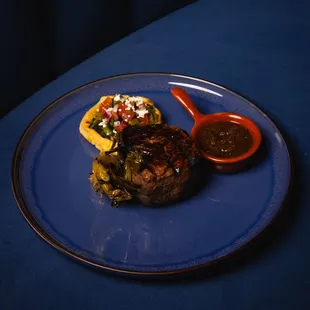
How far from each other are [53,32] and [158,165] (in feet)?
7.26

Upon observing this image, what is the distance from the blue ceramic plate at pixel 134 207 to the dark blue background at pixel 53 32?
3.29 feet

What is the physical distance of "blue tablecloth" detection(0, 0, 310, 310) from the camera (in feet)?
6.59

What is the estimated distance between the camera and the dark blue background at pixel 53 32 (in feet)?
11.7

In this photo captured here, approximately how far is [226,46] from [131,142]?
1556 mm

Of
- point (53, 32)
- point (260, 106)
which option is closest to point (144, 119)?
point (260, 106)

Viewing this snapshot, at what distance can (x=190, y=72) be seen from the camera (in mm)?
3301

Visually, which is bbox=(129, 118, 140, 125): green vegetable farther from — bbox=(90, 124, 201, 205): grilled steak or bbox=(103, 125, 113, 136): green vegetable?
bbox=(90, 124, 201, 205): grilled steak

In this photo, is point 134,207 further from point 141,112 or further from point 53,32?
point 53,32

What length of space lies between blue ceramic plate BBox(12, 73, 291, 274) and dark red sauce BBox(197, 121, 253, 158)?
137mm

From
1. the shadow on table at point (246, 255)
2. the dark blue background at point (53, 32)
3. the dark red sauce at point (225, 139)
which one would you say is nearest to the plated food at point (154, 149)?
the dark red sauce at point (225, 139)

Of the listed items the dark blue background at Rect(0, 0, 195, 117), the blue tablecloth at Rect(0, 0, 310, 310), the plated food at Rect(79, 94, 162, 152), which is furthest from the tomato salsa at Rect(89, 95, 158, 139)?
the dark blue background at Rect(0, 0, 195, 117)

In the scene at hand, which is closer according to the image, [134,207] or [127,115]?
[134,207]

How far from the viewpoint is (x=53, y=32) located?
394cm

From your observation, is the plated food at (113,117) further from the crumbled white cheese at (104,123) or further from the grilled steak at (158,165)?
the grilled steak at (158,165)
